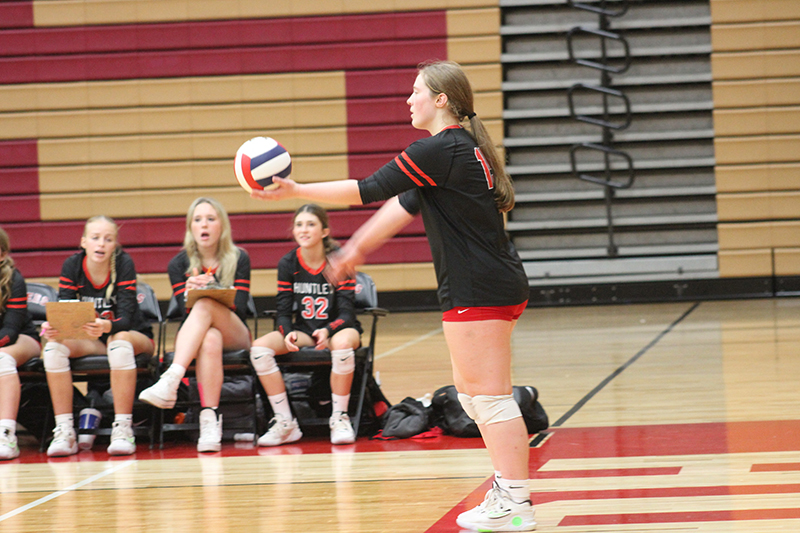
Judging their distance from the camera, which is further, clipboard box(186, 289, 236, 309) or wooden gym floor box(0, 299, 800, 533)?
clipboard box(186, 289, 236, 309)

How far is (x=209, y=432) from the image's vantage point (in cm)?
434

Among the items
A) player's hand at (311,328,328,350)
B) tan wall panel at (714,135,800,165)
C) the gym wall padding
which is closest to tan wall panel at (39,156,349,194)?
the gym wall padding

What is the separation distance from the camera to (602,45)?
10195 millimetres

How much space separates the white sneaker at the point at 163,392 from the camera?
4109 mm

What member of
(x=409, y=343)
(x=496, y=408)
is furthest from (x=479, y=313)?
(x=409, y=343)

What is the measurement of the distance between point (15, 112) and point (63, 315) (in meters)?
7.23

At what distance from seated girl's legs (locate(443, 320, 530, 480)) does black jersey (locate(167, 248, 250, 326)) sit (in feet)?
6.92

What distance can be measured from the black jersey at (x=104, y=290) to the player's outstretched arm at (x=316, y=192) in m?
2.15

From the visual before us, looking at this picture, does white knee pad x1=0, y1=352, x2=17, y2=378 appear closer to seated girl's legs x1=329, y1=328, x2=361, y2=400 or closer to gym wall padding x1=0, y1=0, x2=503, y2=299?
seated girl's legs x1=329, y1=328, x2=361, y2=400

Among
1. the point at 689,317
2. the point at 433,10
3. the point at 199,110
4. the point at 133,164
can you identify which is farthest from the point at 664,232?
the point at 133,164

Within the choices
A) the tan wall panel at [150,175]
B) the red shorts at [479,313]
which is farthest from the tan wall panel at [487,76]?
the red shorts at [479,313]

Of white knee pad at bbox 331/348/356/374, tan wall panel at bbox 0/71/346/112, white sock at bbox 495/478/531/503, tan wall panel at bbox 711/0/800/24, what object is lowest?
white sock at bbox 495/478/531/503

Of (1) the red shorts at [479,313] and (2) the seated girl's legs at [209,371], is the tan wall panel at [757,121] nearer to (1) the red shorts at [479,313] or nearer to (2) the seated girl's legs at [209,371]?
(2) the seated girl's legs at [209,371]

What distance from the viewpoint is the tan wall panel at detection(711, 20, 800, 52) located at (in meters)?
10.1
